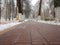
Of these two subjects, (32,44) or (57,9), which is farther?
(57,9)

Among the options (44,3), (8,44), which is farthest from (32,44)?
(44,3)

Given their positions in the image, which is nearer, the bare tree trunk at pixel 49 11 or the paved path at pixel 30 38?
the paved path at pixel 30 38

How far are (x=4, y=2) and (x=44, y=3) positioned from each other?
17348mm

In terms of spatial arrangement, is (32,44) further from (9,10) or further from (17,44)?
(9,10)

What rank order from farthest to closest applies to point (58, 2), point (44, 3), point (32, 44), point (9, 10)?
point (44, 3), point (9, 10), point (58, 2), point (32, 44)

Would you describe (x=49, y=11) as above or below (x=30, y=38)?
below

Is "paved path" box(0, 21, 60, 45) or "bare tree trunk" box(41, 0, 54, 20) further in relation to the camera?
"bare tree trunk" box(41, 0, 54, 20)

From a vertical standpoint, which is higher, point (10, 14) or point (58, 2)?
point (58, 2)

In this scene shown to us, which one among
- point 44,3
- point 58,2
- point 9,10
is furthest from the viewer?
point 44,3

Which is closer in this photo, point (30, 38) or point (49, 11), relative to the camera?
point (30, 38)

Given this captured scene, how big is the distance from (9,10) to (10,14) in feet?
9.73

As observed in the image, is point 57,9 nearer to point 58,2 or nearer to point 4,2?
point 58,2

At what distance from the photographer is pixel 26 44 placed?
446cm

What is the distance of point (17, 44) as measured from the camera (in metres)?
4.45
